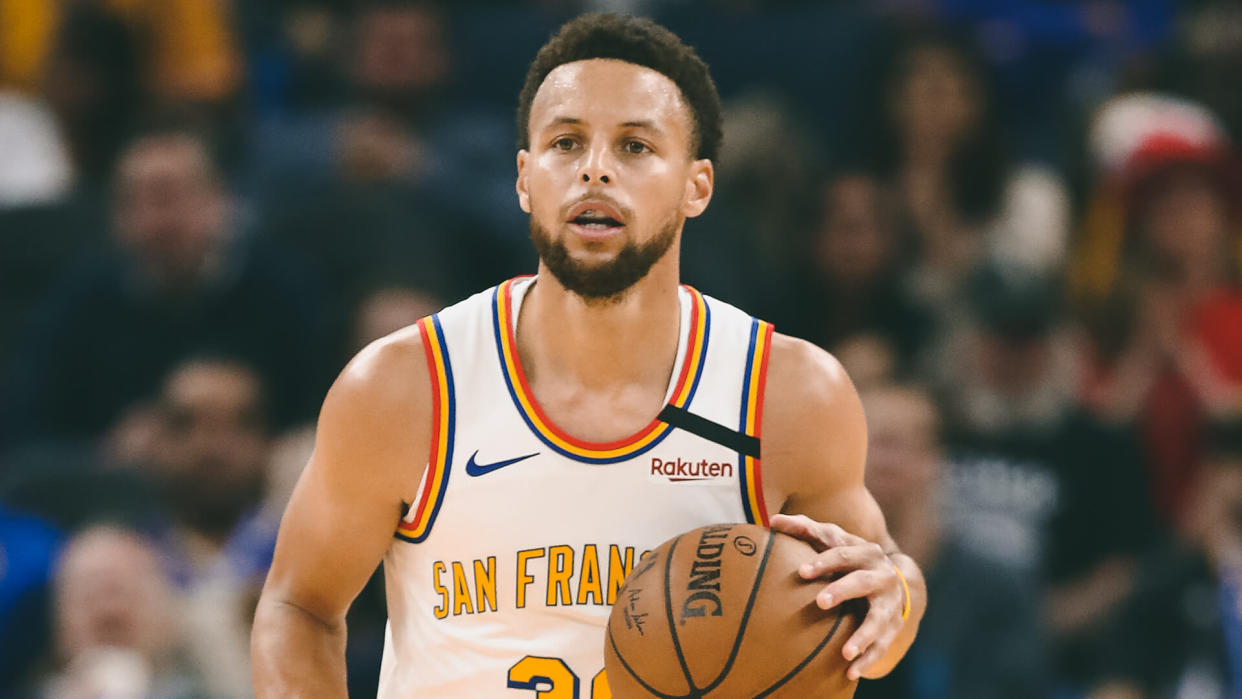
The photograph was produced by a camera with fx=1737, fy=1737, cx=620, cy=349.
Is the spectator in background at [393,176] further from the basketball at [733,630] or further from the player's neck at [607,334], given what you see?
the basketball at [733,630]

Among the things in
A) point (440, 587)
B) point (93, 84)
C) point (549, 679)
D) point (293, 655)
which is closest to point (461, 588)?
point (440, 587)

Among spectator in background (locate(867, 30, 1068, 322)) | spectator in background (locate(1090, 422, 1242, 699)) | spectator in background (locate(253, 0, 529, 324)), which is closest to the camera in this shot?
spectator in background (locate(1090, 422, 1242, 699))

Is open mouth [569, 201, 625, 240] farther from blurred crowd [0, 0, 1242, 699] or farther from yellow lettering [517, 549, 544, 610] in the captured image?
blurred crowd [0, 0, 1242, 699]

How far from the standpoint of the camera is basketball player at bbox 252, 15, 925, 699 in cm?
394

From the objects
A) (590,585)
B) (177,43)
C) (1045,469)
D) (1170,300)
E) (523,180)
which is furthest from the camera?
(177,43)

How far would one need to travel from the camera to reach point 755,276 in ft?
26.3

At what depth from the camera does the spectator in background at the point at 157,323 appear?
7578 mm

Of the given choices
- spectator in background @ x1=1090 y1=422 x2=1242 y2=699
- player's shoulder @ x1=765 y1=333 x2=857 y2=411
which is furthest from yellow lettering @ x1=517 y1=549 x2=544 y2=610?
spectator in background @ x1=1090 y1=422 x2=1242 y2=699

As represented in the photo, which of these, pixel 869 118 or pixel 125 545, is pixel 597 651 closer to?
pixel 125 545

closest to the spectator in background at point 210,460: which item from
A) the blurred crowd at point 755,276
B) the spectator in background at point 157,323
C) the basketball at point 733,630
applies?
the blurred crowd at point 755,276

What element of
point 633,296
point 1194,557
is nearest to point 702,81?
point 633,296

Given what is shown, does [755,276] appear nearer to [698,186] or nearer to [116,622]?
[116,622]

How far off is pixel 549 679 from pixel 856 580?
0.78m

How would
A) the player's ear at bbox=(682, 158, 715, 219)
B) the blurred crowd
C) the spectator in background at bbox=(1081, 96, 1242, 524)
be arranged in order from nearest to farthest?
the player's ear at bbox=(682, 158, 715, 219) < the blurred crowd < the spectator in background at bbox=(1081, 96, 1242, 524)
